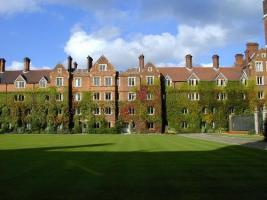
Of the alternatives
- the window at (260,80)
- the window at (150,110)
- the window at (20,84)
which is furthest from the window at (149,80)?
the window at (20,84)

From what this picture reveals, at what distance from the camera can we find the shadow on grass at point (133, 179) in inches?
346

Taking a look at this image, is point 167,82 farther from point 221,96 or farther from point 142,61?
point 221,96

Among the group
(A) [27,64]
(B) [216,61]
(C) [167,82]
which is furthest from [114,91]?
(B) [216,61]

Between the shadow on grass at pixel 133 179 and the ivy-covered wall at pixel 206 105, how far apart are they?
48662 mm

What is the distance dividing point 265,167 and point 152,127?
5015 centimetres

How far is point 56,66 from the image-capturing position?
218ft

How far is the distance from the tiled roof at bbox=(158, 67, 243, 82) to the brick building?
0.18 meters

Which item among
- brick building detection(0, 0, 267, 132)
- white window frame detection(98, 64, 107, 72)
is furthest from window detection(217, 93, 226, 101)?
white window frame detection(98, 64, 107, 72)

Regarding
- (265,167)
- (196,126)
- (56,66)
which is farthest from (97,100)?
(265,167)

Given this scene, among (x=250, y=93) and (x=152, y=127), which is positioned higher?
(x=250, y=93)

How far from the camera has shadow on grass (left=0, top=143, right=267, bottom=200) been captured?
8.78 m

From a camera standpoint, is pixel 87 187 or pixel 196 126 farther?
pixel 196 126

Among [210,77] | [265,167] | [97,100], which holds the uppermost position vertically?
[210,77]

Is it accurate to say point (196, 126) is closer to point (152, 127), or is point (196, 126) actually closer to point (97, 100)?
point (152, 127)
